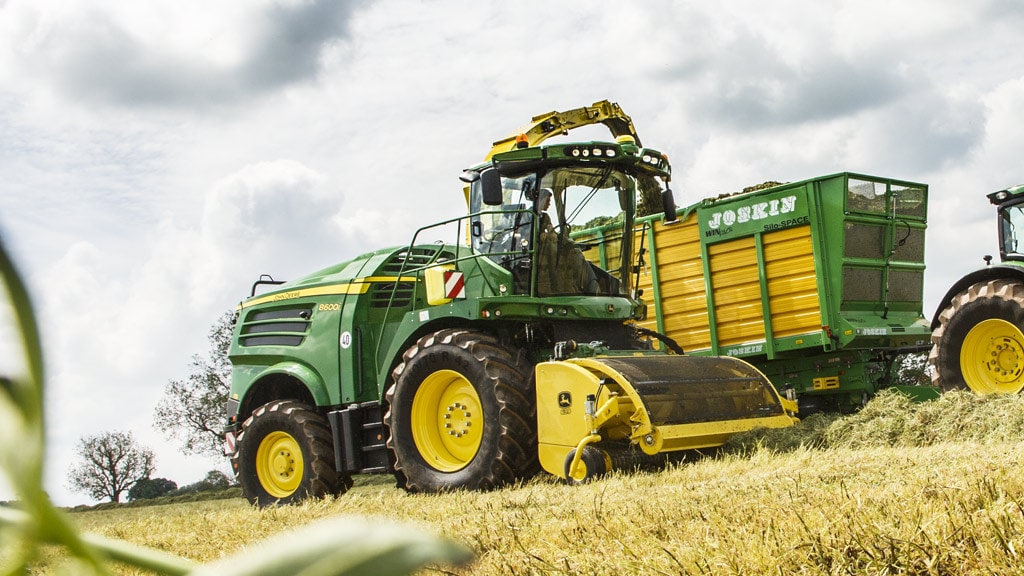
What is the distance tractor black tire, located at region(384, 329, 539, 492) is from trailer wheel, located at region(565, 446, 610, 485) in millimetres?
634

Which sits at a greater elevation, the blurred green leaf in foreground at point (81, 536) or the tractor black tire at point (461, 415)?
→ the blurred green leaf in foreground at point (81, 536)

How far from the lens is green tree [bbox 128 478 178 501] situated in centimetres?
2366

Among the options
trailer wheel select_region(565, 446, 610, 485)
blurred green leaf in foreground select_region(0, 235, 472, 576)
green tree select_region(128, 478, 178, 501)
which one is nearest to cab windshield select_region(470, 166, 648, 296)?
trailer wheel select_region(565, 446, 610, 485)

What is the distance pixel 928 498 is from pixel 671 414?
397cm

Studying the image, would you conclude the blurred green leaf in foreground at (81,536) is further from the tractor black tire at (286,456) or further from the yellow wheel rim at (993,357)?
the yellow wheel rim at (993,357)

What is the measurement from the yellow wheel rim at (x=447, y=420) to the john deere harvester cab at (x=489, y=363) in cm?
1

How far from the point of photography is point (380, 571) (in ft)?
0.73

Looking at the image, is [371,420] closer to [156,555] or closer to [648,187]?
[648,187]

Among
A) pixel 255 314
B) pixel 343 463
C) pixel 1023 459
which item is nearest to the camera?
pixel 1023 459

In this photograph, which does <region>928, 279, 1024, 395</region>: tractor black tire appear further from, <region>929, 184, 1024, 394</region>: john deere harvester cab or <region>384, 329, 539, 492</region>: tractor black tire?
<region>384, 329, 539, 492</region>: tractor black tire

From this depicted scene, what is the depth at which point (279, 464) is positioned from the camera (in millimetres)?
9727

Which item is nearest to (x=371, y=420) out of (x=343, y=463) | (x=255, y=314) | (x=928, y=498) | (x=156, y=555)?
(x=343, y=463)

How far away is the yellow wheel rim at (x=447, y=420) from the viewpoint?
8.17 metres

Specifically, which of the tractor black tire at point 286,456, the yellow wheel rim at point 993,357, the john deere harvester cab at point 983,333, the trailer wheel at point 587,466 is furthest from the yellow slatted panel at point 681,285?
the trailer wheel at point 587,466
